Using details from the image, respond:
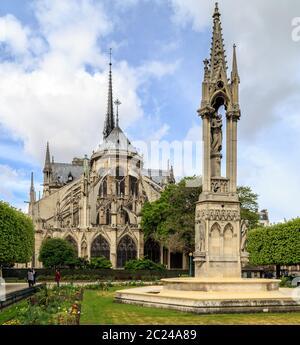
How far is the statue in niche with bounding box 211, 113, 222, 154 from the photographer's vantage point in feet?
79.4

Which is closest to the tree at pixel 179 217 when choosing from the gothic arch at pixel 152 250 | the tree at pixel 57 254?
Answer: the tree at pixel 57 254

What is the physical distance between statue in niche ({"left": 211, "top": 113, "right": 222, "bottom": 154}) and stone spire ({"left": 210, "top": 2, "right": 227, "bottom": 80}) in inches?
69.3

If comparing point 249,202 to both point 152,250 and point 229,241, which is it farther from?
point 229,241

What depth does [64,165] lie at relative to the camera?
133 m

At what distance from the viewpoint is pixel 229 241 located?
907 inches

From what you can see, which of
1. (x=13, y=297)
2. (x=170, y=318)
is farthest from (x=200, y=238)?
(x=13, y=297)

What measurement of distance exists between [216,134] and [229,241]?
4588mm

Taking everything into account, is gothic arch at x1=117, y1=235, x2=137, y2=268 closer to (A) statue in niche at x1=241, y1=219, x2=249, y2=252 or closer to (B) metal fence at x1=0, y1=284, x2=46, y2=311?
(B) metal fence at x1=0, y1=284, x2=46, y2=311

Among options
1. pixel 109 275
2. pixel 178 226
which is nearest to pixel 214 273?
pixel 109 275

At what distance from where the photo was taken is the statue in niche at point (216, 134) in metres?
24.2

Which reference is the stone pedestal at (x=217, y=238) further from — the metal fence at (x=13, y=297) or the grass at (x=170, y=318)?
the metal fence at (x=13, y=297)

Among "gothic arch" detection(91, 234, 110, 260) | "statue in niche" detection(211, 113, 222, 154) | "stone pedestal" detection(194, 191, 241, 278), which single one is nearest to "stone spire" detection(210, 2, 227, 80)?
"statue in niche" detection(211, 113, 222, 154)

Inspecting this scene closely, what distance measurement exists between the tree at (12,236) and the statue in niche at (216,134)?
2135 centimetres
